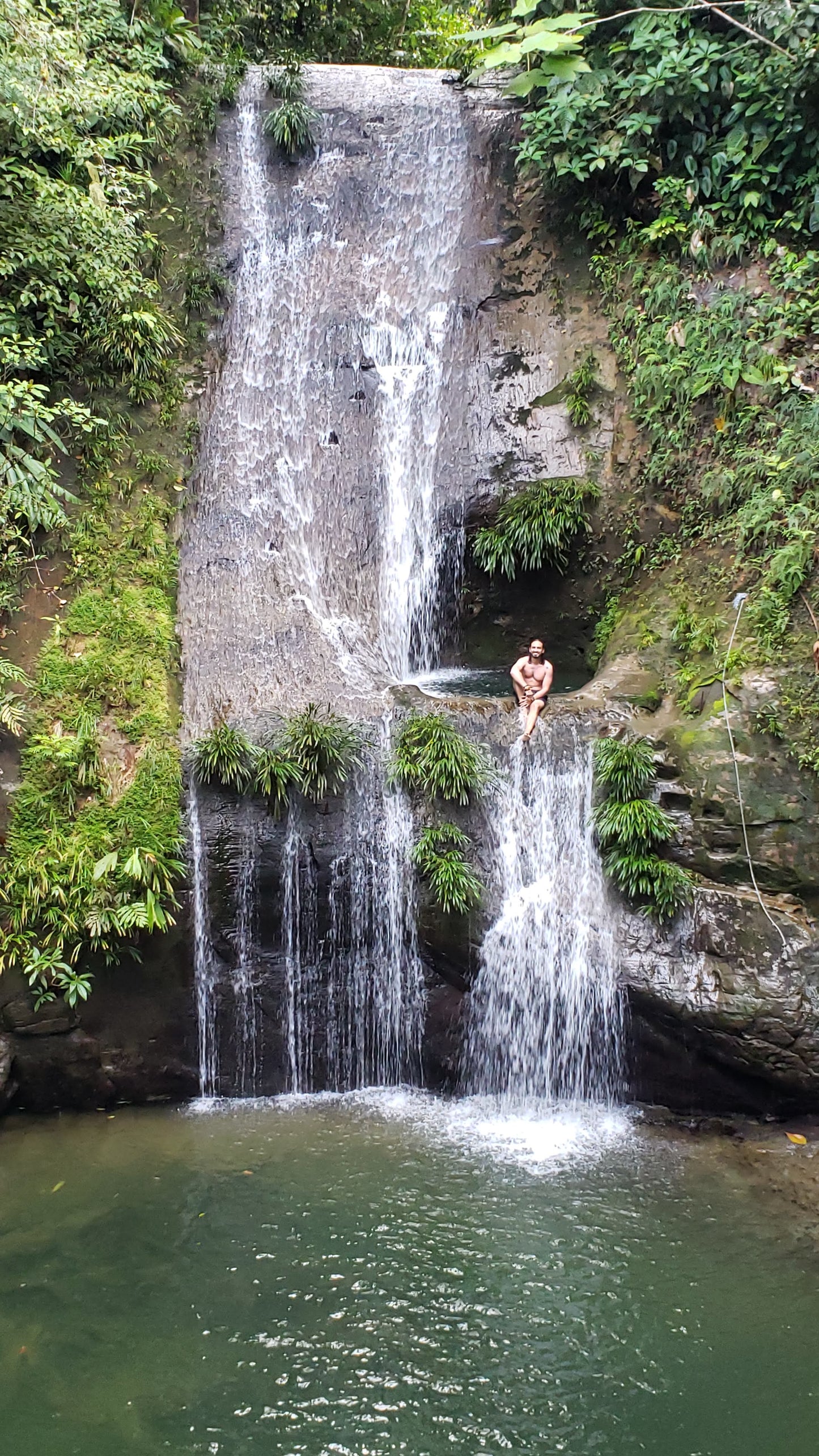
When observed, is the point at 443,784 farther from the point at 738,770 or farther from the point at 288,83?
the point at 288,83

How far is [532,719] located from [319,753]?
1.71 metres

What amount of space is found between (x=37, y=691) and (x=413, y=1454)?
5710 mm

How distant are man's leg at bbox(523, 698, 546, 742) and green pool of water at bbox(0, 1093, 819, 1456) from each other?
2883 mm

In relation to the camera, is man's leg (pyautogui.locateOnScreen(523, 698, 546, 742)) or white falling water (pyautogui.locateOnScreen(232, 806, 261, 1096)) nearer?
white falling water (pyautogui.locateOnScreen(232, 806, 261, 1096))

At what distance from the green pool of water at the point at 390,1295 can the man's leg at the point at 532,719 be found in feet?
9.46

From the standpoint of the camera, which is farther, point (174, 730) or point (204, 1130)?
point (174, 730)

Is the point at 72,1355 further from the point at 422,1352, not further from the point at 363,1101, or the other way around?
the point at 363,1101

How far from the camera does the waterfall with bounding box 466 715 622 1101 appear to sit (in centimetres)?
711

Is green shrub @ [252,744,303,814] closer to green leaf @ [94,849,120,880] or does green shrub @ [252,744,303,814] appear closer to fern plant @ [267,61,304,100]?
green leaf @ [94,849,120,880]

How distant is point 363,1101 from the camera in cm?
713

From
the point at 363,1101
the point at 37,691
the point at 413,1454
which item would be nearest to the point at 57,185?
the point at 37,691

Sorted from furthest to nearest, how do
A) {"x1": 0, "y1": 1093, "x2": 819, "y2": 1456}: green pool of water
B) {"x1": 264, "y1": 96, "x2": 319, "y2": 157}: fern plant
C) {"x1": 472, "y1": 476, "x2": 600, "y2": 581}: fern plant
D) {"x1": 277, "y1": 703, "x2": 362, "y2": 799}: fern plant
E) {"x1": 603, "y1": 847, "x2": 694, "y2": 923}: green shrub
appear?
{"x1": 264, "y1": 96, "x2": 319, "y2": 157}: fern plant → {"x1": 472, "y1": 476, "x2": 600, "y2": 581}: fern plant → {"x1": 277, "y1": 703, "x2": 362, "y2": 799}: fern plant → {"x1": 603, "y1": 847, "x2": 694, "y2": 923}: green shrub → {"x1": 0, "y1": 1093, "x2": 819, "y2": 1456}: green pool of water

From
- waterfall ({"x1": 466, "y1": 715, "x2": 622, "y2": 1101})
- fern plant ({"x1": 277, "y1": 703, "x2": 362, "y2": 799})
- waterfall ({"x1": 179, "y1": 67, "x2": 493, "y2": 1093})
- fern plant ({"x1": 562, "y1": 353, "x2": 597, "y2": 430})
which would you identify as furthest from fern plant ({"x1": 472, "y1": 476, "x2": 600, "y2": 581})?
fern plant ({"x1": 277, "y1": 703, "x2": 362, "y2": 799})

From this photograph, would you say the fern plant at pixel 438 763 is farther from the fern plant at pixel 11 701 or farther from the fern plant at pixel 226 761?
the fern plant at pixel 11 701
